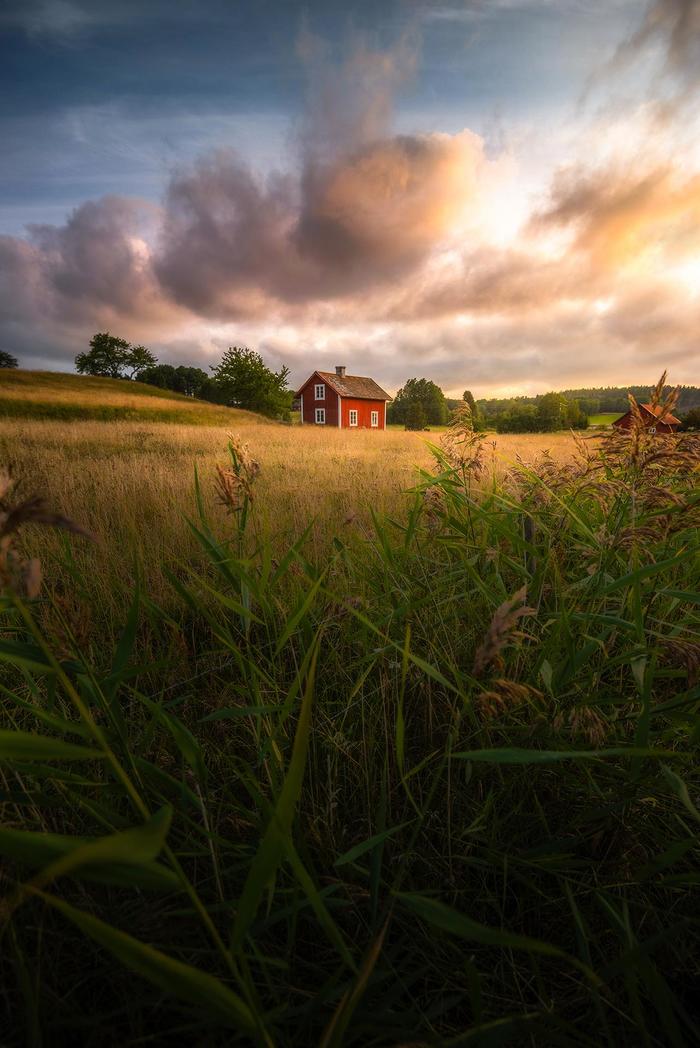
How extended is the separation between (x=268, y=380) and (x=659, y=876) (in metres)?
57.6

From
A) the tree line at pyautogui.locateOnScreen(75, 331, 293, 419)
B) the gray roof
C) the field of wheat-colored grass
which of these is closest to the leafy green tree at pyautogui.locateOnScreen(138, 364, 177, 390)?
the tree line at pyautogui.locateOnScreen(75, 331, 293, 419)

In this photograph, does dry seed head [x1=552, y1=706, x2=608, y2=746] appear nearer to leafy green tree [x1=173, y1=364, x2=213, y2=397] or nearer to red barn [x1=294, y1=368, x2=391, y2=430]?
red barn [x1=294, y1=368, x2=391, y2=430]

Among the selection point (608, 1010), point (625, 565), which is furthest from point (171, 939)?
point (625, 565)

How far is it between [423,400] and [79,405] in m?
56.8

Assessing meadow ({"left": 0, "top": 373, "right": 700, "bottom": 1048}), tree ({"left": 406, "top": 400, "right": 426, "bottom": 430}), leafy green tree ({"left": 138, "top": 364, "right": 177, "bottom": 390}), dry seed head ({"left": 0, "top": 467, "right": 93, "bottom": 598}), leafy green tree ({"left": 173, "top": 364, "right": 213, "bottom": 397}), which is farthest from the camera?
leafy green tree ({"left": 173, "top": 364, "right": 213, "bottom": 397})

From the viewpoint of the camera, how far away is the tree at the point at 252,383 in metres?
53.5

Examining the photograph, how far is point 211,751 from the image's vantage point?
1.50 m

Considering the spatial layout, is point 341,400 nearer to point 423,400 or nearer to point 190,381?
point 423,400

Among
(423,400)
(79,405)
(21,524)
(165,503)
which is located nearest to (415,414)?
(423,400)

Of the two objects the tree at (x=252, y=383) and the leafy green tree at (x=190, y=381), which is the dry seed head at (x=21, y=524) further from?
the leafy green tree at (x=190, y=381)

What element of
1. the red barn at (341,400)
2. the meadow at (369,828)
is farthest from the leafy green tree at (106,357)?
the meadow at (369,828)

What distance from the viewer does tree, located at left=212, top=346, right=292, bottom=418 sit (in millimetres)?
53469

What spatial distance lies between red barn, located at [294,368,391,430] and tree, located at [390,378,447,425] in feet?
86.9

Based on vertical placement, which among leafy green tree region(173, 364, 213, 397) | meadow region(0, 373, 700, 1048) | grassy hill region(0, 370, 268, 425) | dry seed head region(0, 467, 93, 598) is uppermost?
leafy green tree region(173, 364, 213, 397)
